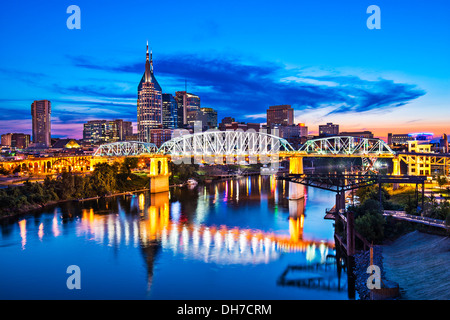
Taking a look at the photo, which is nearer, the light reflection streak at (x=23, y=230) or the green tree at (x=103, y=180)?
the light reflection streak at (x=23, y=230)

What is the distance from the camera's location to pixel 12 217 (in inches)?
1385

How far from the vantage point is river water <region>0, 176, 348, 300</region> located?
718 inches

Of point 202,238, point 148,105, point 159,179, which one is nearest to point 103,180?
point 159,179

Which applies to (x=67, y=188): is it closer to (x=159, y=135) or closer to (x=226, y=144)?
(x=226, y=144)

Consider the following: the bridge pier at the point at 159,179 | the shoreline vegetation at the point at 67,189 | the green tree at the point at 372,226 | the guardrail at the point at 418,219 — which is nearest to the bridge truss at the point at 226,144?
the bridge pier at the point at 159,179

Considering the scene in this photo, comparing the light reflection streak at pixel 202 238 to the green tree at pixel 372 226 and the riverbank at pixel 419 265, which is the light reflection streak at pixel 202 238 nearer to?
the green tree at pixel 372 226

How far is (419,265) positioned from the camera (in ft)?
56.3

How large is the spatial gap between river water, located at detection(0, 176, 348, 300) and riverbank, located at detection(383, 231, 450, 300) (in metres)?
2.58

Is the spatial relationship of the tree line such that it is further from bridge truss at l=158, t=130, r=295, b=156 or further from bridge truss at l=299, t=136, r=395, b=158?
bridge truss at l=299, t=136, r=395, b=158

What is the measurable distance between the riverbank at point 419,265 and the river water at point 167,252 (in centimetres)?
258

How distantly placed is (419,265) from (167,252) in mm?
14337

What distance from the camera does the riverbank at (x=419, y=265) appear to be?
48.5ft

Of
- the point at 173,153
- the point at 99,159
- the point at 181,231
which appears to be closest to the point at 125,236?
the point at 181,231

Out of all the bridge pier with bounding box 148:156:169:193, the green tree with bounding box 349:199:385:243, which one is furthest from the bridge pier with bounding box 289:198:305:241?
the bridge pier with bounding box 148:156:169:193
